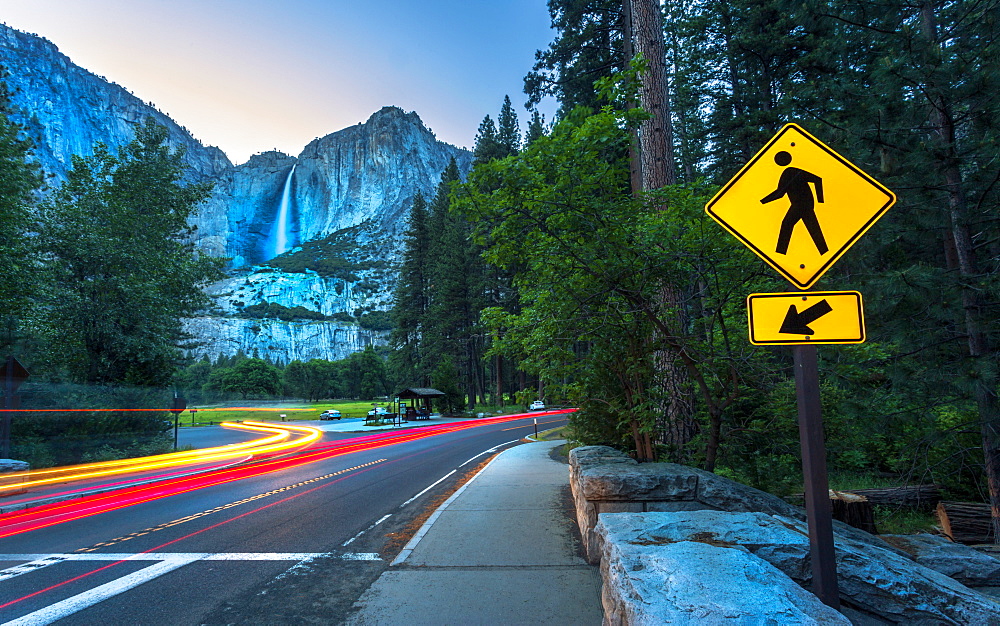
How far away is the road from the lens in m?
4.61

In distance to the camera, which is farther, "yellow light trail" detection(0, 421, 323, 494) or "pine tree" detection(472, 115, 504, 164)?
"pine tree" detection(472, 115, 504, 164)

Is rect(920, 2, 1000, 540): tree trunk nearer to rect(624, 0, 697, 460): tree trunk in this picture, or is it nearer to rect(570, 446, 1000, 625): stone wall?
rect(570, 446, 1000, 625): stone wall

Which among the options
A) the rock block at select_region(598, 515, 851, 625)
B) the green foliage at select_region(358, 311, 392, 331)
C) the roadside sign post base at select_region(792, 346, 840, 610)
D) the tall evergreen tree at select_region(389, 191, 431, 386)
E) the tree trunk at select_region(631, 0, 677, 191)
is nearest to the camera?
the rock block at select_region(598, 515, 851, 625)

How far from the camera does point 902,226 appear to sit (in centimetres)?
667

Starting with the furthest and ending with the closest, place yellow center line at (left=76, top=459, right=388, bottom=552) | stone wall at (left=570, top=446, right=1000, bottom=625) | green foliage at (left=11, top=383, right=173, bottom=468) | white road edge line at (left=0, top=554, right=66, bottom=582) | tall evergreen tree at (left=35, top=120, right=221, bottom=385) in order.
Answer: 1. tall evergreen tree at (left=35, top=120, right=221, bottom=385)
2. green foliage at (left=11, top=383, right=173, bottom=468)
3. yellow center line at (left=76, top=459, right=388, bottom=552)
4. white road edge line at (left=0, top=554, right=66, bottom=582)
5. stone wall at (left=570, top=446, right=1000, bottom=625)

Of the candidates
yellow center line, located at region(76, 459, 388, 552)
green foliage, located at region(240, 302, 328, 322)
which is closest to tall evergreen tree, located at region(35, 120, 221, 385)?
yellow center line, located at region(76, 459, 388, 552)

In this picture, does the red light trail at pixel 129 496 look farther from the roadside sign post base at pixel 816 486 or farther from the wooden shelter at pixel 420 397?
the wooden shelter at pixel 420 397

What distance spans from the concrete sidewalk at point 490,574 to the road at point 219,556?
454mm

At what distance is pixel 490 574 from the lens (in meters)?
5.04

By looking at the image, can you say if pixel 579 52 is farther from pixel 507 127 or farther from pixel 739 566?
pixel 507 127

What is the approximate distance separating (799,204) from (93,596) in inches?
285

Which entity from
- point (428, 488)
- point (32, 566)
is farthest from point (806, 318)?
point (428, 488)

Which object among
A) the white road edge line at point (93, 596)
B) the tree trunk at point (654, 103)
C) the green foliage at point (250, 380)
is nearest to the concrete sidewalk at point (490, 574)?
the white road edge line at point (93, 596)

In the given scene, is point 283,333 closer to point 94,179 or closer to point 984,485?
point 94,179
